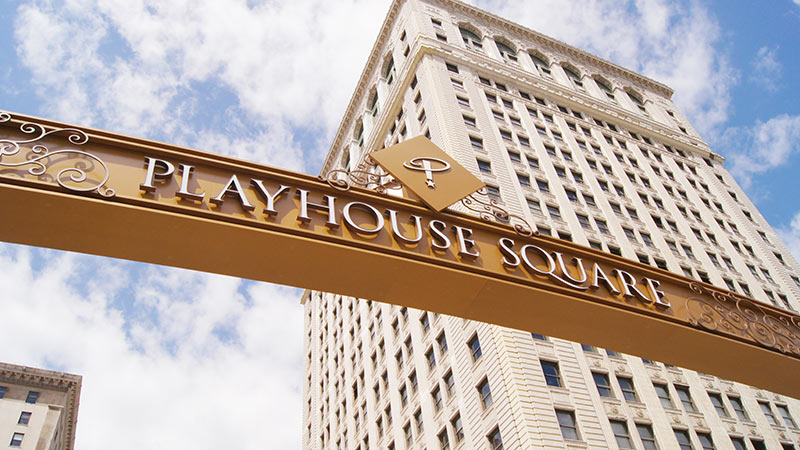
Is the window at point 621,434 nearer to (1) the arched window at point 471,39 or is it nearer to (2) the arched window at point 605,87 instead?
(1) the arched window at point 471,39

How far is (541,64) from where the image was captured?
59.2 metres

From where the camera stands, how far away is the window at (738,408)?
3080cm

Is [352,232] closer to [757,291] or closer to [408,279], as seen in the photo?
[408,279]

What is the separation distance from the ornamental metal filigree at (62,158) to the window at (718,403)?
31512 mm

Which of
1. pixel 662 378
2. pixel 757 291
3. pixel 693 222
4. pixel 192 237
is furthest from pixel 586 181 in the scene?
pixel 192 237

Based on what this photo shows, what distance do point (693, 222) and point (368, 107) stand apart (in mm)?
28057

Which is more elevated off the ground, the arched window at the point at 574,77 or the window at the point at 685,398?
the arched window at the point at 574,77

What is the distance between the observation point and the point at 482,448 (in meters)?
25.9

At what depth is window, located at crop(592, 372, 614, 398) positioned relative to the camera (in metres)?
27.6

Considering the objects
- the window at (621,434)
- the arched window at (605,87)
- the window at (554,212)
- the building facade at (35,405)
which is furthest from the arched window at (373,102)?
the building facade at (35,405)

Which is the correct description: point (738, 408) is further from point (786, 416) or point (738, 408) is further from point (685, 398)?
point (685, 398)

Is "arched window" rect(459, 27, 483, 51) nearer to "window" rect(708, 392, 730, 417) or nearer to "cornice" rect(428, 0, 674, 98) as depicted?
"cornice" rect(428, 0, 674, 98)

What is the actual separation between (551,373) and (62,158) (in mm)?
24654

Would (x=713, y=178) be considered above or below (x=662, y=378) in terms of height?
above
